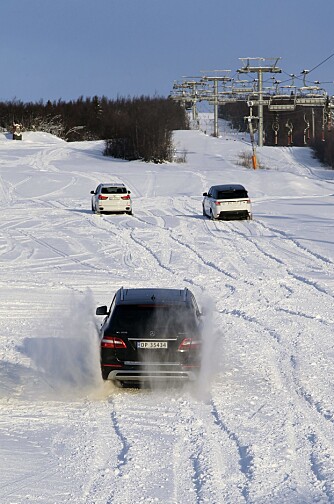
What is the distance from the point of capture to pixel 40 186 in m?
57.4

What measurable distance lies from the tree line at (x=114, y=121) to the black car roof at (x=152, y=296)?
227 ft

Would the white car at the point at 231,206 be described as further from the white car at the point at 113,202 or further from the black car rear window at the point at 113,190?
the black car rear window at the point at 113,190

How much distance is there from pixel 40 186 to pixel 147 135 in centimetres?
2676

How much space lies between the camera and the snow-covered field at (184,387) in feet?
26.0

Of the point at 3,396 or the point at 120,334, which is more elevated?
the point at 120,334

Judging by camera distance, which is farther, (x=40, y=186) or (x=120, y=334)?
(x=40, y=186)

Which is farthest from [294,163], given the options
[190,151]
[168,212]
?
[168,212]

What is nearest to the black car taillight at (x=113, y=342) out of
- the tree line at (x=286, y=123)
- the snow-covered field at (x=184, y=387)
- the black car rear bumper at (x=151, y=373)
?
the black car rear bumper at (x=151, y=373)

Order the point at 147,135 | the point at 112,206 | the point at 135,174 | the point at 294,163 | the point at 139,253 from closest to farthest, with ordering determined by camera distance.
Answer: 1. the point at 139,253
2. the point at 112,206
3. the point at 135,174
4. the point at 147,135
5. the point at 294,163

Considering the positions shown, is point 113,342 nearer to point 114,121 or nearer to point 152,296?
point 152,296

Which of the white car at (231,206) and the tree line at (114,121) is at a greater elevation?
the tree line at (114,121)

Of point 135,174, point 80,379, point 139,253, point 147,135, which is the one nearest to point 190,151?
point 147,135

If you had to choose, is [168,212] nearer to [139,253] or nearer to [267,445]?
[139,253]

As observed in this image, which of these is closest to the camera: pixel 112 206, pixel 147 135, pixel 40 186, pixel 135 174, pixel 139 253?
pixel 139 253
